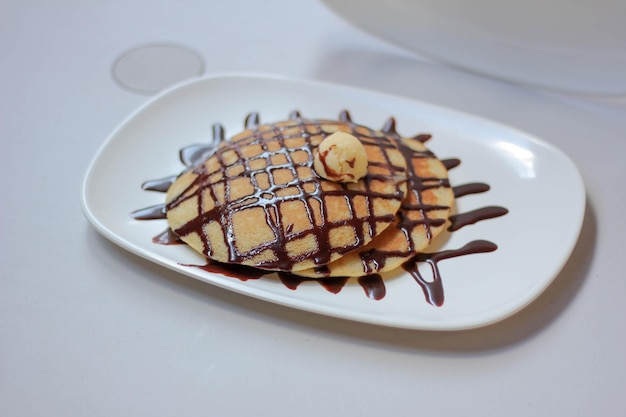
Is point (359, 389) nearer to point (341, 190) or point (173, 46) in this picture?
point (341, 190)

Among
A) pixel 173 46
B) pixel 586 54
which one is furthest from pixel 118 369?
pixel 586 54

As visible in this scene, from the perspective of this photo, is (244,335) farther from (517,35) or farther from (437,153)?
(517,35)

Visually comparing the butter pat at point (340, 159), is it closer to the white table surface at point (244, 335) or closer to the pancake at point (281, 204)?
the pancake at point (281, 204)

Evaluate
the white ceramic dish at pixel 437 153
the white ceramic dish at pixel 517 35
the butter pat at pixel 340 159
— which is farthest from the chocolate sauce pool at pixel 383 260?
the white ceramic dish at pixel 517 35

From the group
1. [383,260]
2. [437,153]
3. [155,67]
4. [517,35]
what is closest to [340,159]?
[383,260]

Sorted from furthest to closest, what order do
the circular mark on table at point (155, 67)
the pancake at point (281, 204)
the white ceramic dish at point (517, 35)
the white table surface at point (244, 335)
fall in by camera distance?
the circular mark on table at point (155, 67) → the white ceramic dish at point (517, 35) → the pancake at point (281, 204) → the white table surface at point (244, 335)
